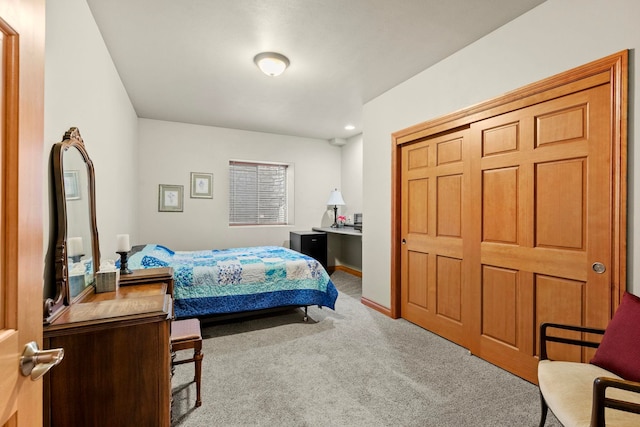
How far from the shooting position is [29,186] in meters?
0.72

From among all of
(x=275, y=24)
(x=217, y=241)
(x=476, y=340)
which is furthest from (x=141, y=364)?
(x=217, y=241)

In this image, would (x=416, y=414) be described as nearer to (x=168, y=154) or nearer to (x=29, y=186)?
(x=29, y=186)

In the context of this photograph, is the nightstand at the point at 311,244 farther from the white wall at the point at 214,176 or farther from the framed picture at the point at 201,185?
the framed picture at the point at 201,185

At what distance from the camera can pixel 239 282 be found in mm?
3131

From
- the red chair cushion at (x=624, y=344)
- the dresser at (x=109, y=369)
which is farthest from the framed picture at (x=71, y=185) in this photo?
the red chair cushion at (x=624, y=344)

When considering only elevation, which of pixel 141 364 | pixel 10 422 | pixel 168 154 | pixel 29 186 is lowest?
pixel 141 364

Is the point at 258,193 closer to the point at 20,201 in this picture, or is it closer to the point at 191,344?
the point at 191,344

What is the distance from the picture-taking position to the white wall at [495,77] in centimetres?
172

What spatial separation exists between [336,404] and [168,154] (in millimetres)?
4267

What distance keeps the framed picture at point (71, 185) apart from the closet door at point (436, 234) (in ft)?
9.11

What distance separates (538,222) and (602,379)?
129cm

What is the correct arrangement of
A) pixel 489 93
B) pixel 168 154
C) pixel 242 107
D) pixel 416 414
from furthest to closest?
1. pixel 168 154
2. pixel 242 107
3. pixel 489 93
4. pixel 416 414

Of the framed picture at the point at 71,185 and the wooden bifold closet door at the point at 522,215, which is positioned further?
the wooden bifold closet door at the point at 522,215

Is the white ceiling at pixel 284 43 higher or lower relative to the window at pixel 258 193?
higher
